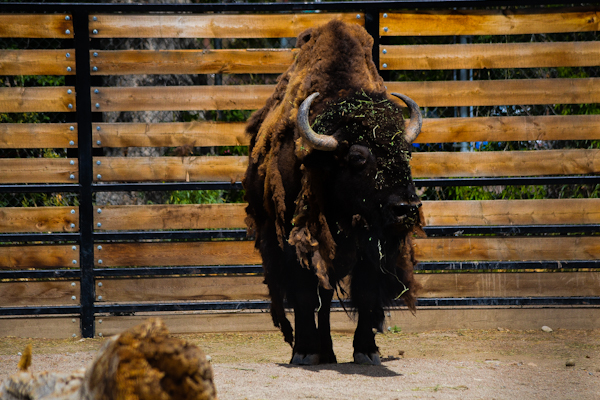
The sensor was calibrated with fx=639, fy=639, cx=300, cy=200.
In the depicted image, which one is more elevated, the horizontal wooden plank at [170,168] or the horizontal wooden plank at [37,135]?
the horizontal wooden plank at [37,135]

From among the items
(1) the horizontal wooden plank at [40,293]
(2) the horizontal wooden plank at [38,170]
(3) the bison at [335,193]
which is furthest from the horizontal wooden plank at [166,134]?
(1) the horizontal wooden plank at [40,293]

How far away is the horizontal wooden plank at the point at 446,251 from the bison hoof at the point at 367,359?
163cm

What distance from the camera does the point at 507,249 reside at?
5.71 m

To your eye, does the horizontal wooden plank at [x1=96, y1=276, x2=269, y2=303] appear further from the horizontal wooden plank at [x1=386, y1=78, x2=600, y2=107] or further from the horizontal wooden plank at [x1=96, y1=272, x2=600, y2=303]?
the horizontal wooden plank at [x1=386, y1=78, x2=600, y2=107]

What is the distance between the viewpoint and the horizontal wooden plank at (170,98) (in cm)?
572

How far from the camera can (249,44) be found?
10.4 metres

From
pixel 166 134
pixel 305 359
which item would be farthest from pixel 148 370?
pixel 166 134

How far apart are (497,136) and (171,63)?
2.99 m

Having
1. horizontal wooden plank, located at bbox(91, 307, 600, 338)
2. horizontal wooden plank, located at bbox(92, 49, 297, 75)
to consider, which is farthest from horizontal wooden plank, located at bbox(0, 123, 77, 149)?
horizontal wooden plank, located at bbox(91, 307, 600, 338)

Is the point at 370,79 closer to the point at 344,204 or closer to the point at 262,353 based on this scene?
the point at 344,204

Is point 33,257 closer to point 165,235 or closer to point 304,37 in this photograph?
point 165,235

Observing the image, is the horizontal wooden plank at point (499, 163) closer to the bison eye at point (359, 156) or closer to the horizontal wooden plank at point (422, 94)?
the horizontal wooden plank at point (422, 94)

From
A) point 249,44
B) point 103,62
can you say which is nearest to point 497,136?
point 103,62

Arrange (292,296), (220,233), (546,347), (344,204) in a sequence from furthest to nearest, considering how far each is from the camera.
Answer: (220,233) < (546,347) < (292,296) < (344,204)
